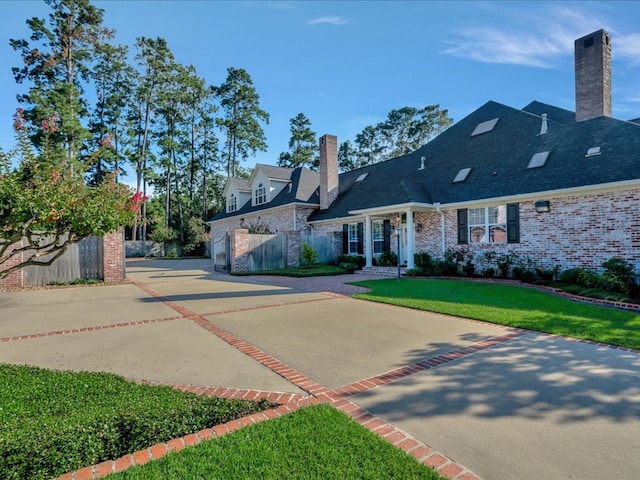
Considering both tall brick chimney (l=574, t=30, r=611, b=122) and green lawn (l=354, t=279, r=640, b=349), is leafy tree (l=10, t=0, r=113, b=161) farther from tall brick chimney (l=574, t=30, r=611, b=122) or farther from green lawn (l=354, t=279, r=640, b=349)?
tall brick chimney (l=574, t=30, r=611, b=122)

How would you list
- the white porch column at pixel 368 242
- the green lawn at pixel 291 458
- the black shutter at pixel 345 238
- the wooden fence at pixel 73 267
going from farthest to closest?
the black shutter at pixel 345 238
the white porch column at pixel 368 242
the wooden fence at pixel 73 267
the green lawn at pixel 291 458

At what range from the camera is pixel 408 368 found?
414 cm

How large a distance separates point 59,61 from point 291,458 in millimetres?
35751

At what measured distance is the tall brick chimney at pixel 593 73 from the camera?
12695 mm

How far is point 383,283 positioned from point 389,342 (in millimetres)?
6874

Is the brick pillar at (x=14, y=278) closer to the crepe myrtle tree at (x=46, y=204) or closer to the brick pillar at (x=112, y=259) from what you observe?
the brick pillar at (x=112, y=259)

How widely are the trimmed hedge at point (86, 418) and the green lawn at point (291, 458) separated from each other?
350mm

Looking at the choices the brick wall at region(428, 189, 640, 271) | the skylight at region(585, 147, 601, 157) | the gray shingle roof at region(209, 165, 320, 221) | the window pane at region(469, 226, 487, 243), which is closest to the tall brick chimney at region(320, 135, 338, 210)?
the gray shingle roof at region(209, 165, 320, 221)

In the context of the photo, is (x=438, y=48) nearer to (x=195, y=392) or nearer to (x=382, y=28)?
(x=382, y=28)

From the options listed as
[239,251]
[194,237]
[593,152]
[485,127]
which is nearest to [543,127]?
[485,127]

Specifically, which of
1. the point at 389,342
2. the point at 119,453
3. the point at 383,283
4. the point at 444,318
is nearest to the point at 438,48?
the point at 383,283

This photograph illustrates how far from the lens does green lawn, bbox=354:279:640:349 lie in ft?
18.5

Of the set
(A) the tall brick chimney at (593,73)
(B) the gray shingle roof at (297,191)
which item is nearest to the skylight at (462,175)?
(A) the tall brick chimney at (593,73)

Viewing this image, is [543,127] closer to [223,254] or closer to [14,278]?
[223,254]
